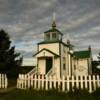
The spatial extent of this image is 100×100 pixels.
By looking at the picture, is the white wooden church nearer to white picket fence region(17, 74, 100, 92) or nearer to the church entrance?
the church entrance

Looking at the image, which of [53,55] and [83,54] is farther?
[83,54]

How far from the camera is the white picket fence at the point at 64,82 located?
17453 mm

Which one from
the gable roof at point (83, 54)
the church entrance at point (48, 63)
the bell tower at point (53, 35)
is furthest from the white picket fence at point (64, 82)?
the gable roof at point (83, 54)

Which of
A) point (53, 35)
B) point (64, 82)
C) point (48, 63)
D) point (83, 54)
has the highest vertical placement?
point (53, 35)

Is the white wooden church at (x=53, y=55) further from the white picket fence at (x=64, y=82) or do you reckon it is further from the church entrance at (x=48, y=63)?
the white picket fence at (x=64, y=82)

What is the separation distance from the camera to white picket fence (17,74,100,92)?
57.3 ft

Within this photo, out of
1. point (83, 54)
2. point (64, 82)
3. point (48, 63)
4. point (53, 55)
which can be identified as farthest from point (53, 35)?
point (83, 54)

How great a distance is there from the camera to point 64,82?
18156 millimetres

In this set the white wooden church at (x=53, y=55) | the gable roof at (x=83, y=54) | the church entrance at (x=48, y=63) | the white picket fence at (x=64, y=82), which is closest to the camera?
the white picket fence at (x=64, y=82)

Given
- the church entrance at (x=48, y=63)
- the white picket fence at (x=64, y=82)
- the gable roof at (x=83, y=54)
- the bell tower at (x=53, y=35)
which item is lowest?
the white picket fence at (x=64, y=82)

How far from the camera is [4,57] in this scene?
107ft

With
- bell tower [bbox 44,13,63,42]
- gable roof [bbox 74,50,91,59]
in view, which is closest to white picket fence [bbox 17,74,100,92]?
bell tower [bbox 44,13,63,42]

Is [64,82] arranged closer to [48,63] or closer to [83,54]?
[48,63]

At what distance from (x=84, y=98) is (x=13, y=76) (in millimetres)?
22064
